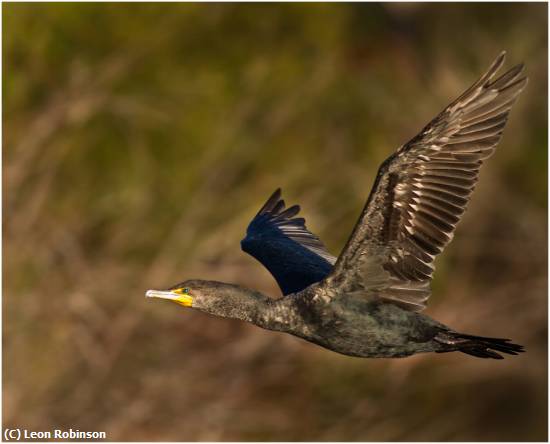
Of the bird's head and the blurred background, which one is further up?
the blurred background

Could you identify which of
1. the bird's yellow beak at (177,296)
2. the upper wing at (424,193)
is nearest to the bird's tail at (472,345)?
the upper wing at (424,193)

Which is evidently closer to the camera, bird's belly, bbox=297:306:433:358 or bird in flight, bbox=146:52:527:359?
bird in flight, bbox=146:52:527:359

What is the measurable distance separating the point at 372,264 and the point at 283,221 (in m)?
2.72

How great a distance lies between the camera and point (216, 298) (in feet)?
30.2

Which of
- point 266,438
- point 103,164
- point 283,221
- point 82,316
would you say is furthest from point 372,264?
point 103,164

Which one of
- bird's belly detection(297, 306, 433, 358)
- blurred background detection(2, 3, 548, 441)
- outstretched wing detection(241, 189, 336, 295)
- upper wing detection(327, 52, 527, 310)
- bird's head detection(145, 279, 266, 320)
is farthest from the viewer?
blurred background detection(2, 3, 548, 441)

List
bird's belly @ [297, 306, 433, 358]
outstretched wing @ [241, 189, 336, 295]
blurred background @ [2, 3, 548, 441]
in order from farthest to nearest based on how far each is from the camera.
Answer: blurred background @ [2, 3, 548, 441], outstretched wing @ [241, 189, 336, 295], bird's belly @ [297, 306, 433, 358]

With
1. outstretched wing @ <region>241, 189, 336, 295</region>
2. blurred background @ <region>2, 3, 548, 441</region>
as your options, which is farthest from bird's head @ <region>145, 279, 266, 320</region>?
blurred background @ <region>2, 3, 548, 441</region>

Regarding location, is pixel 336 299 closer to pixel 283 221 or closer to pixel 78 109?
pixel 283 221

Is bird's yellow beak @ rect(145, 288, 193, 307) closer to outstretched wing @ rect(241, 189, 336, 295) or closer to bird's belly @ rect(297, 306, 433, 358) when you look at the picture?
bird's belly @ rect(297, 306, 433, 358)

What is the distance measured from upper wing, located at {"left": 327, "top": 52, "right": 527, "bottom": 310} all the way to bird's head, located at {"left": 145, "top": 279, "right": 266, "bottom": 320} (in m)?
0.64

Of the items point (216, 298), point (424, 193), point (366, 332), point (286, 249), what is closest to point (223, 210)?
point (286, 249)

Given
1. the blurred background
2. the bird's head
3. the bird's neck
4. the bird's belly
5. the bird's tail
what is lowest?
the bird's tail

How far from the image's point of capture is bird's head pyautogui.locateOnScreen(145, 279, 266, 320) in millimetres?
9188
